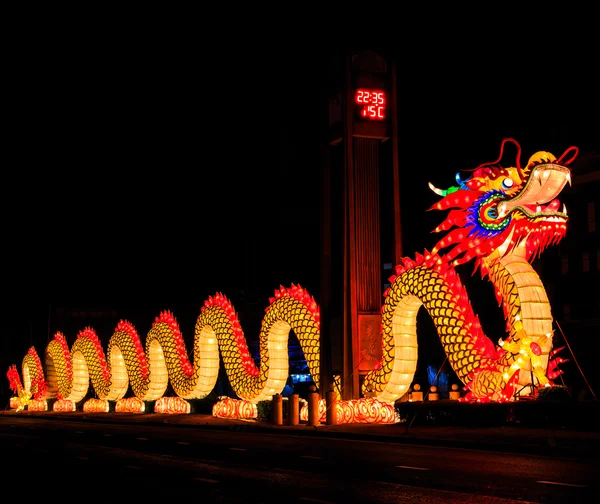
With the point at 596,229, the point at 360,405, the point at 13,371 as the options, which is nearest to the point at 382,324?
the point at 360,405

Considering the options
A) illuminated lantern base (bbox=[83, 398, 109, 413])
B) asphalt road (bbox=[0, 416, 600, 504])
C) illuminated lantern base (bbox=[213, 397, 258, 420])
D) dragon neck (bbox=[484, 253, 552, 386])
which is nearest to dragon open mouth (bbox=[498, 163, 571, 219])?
dragon neck (bbox=[484, 253, 552, 386])

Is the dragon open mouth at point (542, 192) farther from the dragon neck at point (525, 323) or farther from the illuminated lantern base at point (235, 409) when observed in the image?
the illuminated lantern base at point (235, 409)

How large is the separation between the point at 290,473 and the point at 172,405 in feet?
68.9

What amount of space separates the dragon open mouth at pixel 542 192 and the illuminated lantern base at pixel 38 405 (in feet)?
99.4

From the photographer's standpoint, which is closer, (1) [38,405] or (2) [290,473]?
(2) [290,473]

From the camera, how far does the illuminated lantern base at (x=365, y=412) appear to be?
2230cm

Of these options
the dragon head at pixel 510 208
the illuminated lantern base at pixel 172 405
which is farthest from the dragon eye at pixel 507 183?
the illuminated lantern base at pixel 172 405

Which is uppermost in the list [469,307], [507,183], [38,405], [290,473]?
[507,183]

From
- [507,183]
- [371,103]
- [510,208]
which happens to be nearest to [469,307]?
[510,208]

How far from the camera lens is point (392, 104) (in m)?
25.3

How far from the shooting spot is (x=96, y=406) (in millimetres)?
37562

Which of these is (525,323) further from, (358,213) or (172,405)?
(172,405)

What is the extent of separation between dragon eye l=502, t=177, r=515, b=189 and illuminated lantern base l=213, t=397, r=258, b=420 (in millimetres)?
11624

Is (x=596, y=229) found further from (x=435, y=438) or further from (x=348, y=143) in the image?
(x=435, y=438)
